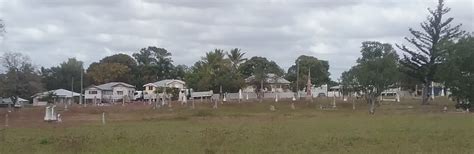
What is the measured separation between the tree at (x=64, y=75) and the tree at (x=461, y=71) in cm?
9687

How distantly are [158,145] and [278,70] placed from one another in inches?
4148

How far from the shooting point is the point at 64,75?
146 meters

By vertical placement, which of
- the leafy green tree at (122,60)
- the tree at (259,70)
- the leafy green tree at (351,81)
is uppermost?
the leafy green tree at (122,60)

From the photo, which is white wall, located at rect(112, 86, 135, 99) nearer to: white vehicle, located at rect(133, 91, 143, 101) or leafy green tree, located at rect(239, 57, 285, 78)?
white vehicle, located at rect(133, 91, 143, 101)

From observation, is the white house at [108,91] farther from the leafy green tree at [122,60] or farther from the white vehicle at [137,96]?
the leafy green tree at [122,60]

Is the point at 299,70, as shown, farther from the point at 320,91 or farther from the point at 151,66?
the point at 151,66

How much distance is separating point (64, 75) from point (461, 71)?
4062 inches

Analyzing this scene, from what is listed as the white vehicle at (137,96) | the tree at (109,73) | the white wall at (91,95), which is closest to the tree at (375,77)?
the white vehicle at (137,96)

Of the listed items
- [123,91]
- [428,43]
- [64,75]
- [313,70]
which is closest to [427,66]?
[428,43]

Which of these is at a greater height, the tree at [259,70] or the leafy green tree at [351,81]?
the tree at [259,70]

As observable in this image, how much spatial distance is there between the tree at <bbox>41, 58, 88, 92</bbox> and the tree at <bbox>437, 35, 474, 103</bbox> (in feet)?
318

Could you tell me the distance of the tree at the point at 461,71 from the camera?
2530 inches

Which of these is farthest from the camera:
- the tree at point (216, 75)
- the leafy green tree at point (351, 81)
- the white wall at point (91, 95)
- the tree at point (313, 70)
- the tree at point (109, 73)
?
the tree at point (109, 73)

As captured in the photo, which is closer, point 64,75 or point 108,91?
point 108,91
